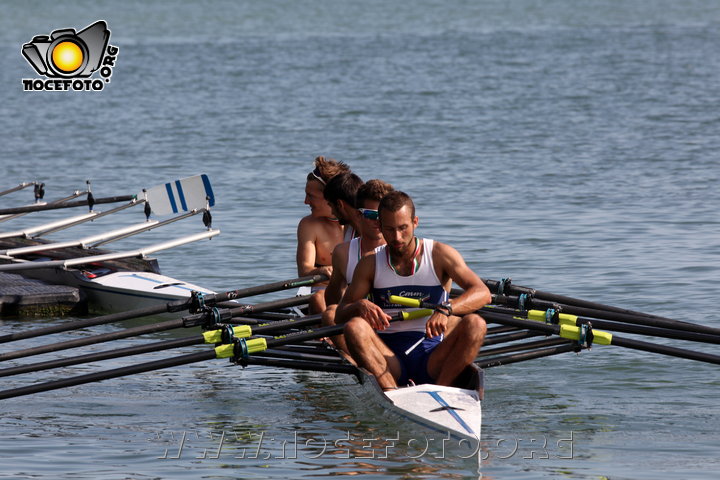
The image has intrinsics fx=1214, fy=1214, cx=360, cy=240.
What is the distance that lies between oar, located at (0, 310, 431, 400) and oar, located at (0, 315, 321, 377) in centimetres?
11

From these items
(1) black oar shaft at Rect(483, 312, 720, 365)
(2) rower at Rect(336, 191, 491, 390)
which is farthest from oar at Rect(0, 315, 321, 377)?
(1) black oar shaft at Rect(483, 312, 720, 365)

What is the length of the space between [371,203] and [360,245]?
0.34 m

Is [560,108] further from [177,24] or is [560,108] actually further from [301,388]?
[177,24]

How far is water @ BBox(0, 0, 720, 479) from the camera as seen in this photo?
27.0 ft

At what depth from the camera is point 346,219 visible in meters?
9.28

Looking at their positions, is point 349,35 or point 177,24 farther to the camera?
point 177,24

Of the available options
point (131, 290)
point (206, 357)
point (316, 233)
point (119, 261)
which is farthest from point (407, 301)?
point (119, 261)

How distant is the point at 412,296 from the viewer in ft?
26.5

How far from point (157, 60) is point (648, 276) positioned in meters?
31.1

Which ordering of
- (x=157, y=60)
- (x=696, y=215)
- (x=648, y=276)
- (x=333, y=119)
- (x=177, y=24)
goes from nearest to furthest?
(x=648, y=276)
(x=696, y=215)
(x=333, y=119)
(x=157, y=60)
(x=177, y=24)

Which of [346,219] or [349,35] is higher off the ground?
[349,35]

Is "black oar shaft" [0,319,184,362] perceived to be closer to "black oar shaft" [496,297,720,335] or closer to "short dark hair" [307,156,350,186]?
"short dark hair" [307,156,350,186]

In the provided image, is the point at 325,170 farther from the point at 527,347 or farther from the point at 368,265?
the point at 527,347

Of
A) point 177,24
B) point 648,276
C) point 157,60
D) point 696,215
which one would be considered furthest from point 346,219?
point 177,24
